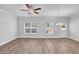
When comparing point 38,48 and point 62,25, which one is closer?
point 38,48

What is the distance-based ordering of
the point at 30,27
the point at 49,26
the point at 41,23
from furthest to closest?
the point at 49,26 < the point at 41,23 < the point at 30,27

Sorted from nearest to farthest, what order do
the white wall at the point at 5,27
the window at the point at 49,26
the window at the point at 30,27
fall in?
the white wall at the point at 5,27
the window at the point at 30,27
the window at the point at 49,26

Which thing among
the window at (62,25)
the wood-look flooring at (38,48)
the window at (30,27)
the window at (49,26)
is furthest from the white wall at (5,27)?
the window at (62,25)

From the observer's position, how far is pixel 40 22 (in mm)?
10000

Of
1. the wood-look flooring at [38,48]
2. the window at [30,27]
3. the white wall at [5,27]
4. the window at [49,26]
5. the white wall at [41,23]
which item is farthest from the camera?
the window at [49,26]

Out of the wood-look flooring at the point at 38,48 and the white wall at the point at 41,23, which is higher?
the white wall at the point at 41,23

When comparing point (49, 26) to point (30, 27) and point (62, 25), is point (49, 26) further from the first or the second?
point (30, 27)

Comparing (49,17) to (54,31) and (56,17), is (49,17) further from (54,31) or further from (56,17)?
(54,31)

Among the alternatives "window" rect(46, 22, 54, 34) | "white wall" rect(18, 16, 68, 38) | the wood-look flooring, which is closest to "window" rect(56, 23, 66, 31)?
"white wall" rect(18, 16, 68, 38)

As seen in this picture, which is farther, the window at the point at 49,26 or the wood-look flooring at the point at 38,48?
the window at the point at 49,26

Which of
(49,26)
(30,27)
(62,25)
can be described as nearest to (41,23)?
(49,26)

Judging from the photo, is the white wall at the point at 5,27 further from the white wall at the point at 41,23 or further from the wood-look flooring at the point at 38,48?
the white wall at the point at 41,23

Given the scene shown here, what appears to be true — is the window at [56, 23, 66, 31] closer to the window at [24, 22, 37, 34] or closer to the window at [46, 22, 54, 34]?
the window at [46, 22, 54, 34]
